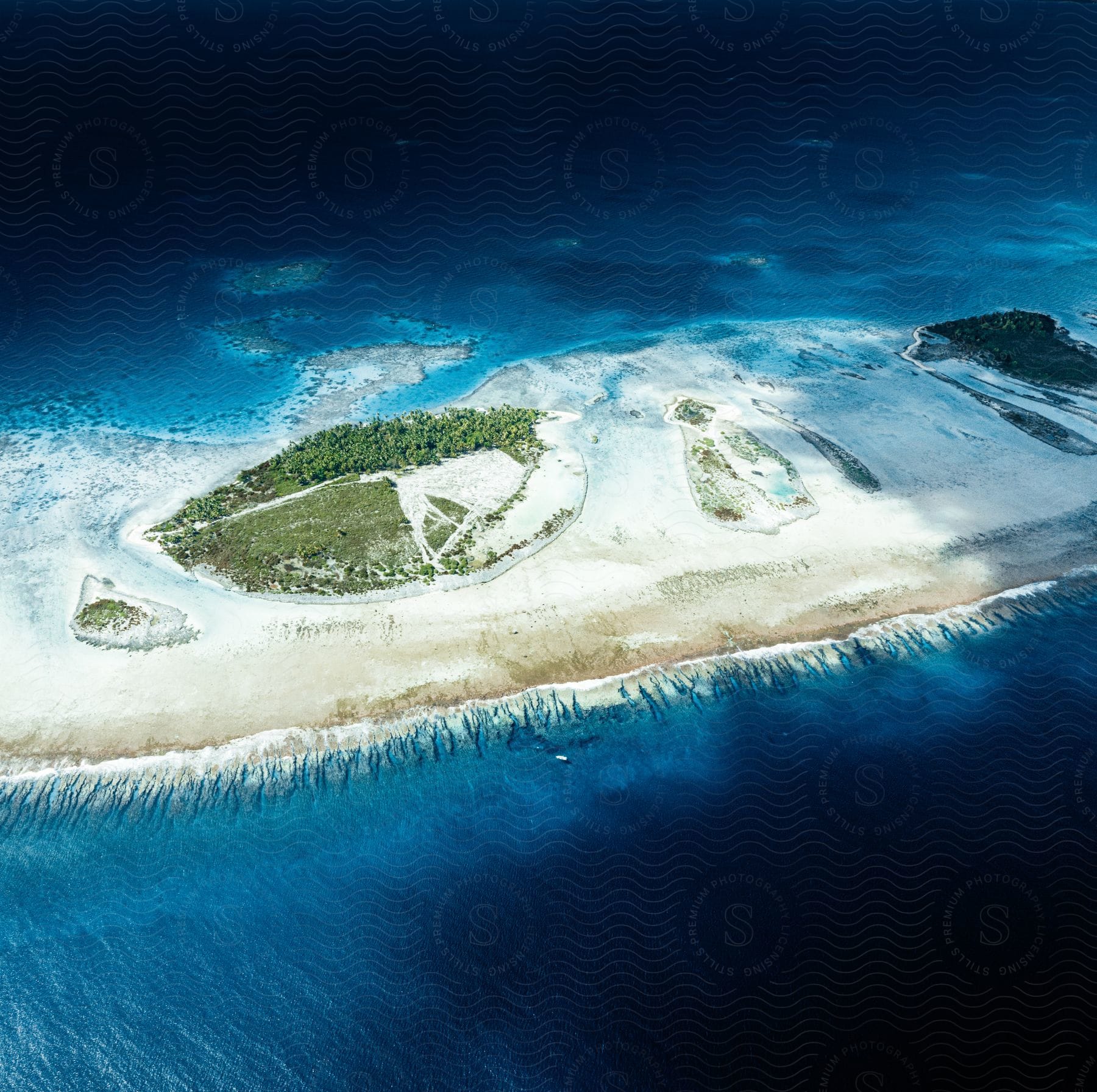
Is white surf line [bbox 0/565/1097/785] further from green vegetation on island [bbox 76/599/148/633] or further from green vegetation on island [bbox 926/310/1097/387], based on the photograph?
green vegetation on island [bbox 926/310/1097/387]

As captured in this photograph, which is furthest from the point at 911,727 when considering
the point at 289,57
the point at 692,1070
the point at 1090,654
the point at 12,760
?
the point at 289,57

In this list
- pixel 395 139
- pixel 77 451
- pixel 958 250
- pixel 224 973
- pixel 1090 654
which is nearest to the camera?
pixel 224 973

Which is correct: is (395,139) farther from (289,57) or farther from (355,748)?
(355,748)

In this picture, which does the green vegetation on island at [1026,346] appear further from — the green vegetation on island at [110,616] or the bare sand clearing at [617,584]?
the green vegetation on island at [110,616]

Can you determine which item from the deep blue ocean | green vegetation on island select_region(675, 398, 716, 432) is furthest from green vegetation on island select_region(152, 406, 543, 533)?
green vegetation on island select_region(675, 398, 716, 432)

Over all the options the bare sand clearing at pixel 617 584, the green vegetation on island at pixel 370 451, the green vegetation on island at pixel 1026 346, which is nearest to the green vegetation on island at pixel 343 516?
the green vegetation on island at pixel 370 451

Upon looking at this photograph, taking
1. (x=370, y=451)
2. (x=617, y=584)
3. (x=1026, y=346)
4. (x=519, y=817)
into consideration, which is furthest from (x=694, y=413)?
(x=519, y=817)
